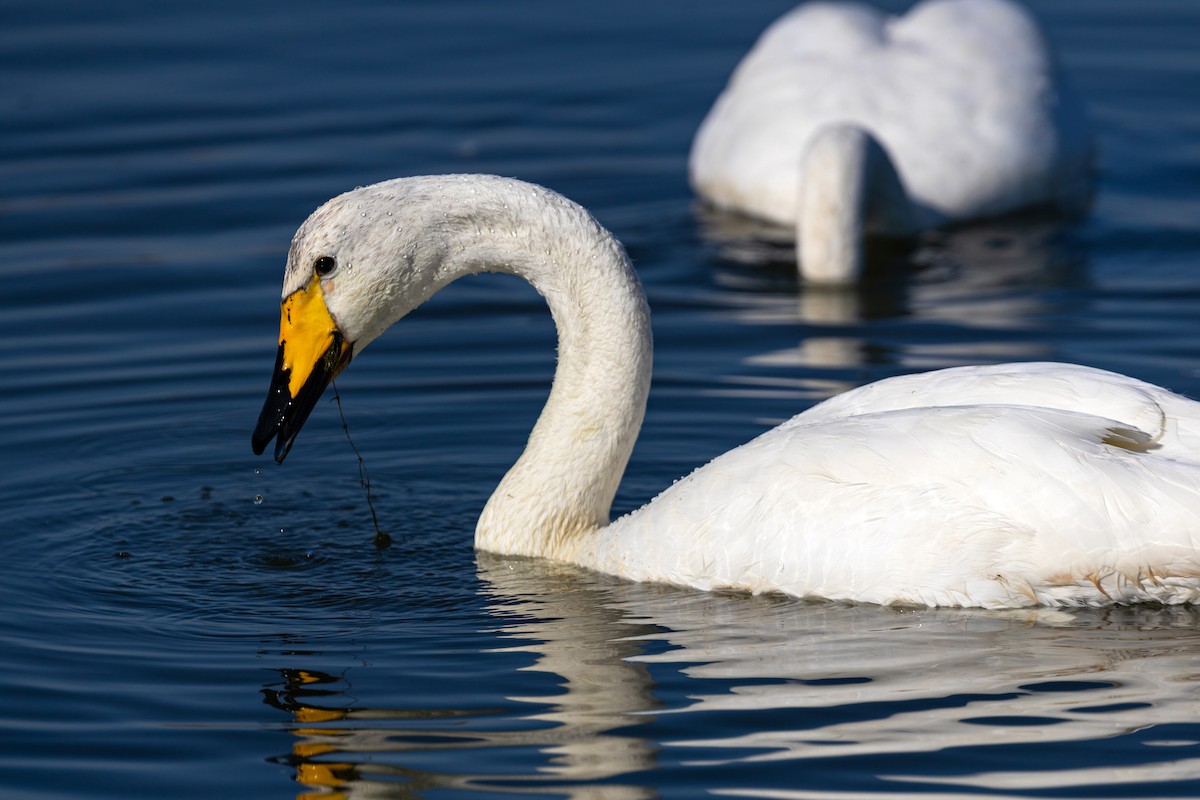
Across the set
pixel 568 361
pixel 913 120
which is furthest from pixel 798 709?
pixel 913 120

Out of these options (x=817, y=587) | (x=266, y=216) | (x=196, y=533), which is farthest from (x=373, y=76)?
(x=817, y=587)

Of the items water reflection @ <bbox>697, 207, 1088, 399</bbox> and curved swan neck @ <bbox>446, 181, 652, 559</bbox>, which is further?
water reflection @ <bbox>697, 207, 1088, 399</bbox>

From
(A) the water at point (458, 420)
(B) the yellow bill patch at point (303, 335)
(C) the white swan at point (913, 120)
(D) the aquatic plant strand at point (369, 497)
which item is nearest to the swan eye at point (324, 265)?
(B) the yellow bill patch at point (303, 335)

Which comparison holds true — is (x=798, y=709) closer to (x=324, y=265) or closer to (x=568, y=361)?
(x=568, y=361)

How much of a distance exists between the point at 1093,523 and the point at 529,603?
1.95 metres

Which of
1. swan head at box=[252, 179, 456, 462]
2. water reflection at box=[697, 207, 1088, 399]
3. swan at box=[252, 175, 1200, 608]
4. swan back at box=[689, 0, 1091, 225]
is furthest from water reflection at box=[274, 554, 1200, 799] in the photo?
swan back at box=[689, 0, 1091, 225]

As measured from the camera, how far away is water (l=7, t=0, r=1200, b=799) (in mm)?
5926

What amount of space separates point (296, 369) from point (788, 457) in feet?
5.61

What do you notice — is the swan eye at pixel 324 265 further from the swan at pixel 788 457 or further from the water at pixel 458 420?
the water at pixel 458 420

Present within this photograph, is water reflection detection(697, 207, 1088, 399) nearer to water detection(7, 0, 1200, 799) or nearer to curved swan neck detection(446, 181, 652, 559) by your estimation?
water detection(7, 0, 1200, 799)

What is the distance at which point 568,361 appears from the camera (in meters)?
7.68

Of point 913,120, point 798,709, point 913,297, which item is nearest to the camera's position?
point 798,709

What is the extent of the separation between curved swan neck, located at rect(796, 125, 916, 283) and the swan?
4388mm

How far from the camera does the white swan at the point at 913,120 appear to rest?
12844mm
